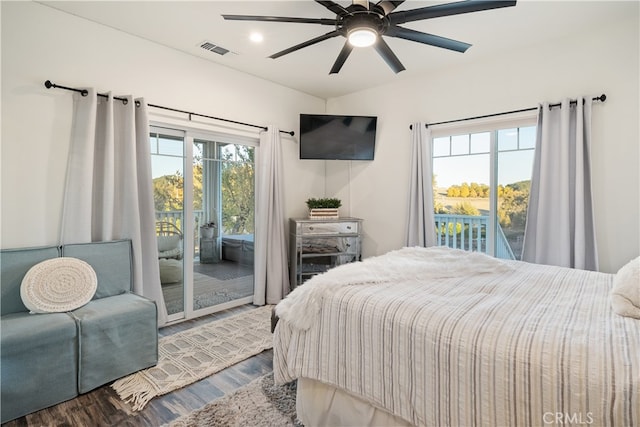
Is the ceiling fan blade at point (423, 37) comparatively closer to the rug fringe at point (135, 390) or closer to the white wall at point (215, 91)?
the white wall at point (215, 91)

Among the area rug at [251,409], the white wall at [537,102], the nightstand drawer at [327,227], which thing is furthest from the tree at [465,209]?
the area rug at [251,409]

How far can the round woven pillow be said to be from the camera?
2078 millimetres

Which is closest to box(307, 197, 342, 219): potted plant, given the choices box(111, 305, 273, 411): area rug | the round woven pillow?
box(111, 305, 273, 411): area rug

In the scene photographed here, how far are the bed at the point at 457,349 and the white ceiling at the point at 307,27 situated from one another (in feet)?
6.71

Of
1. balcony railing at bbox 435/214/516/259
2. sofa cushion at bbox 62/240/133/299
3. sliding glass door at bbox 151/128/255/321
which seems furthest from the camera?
balcony railing at bbox 435/214/516/259

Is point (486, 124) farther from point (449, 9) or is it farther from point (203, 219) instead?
point (203, 219)

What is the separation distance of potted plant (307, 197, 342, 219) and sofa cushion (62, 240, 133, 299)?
211cm

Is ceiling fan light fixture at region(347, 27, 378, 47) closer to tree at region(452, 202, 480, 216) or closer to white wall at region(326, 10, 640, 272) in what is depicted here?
white wall at region(326, 10, 640, 272)

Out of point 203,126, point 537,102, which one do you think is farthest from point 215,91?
point 537,102

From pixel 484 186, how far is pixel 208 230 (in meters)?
3.16

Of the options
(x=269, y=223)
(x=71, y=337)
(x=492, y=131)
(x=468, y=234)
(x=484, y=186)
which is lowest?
(x=71, y=337)

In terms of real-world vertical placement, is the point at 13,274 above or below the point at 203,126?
below

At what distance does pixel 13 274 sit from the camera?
2.16 m

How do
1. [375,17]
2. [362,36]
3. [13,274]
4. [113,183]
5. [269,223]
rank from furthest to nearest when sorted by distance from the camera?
[269,223] < [113,183] < [13,274] < [362,36] < [375,17]
